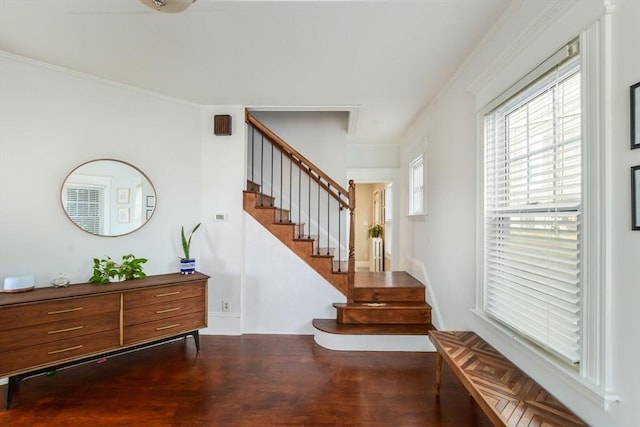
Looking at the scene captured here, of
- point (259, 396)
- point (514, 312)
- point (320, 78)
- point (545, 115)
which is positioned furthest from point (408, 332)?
point (320, 78)

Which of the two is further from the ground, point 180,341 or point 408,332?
point 408,332

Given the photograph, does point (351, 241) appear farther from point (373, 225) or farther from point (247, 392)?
point (373, 225)

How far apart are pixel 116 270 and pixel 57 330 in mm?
629

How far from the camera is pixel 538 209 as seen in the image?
1.67m

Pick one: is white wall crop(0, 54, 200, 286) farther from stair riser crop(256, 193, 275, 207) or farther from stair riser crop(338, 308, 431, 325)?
stair riser crop(338, 308, 431, 325)

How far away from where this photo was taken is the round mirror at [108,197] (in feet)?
8.94

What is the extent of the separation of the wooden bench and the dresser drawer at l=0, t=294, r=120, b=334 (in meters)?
2.66

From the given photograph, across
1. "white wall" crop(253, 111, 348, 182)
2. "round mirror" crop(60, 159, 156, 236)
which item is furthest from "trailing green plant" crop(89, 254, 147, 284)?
"white wall" crop(253, 111, 348, 182)

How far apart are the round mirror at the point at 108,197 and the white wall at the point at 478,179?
310 cm

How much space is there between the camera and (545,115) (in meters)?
1.62

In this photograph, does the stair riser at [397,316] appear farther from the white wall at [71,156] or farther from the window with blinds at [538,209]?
the white wall at [71,156]

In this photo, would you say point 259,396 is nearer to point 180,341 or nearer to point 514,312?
point 180,341

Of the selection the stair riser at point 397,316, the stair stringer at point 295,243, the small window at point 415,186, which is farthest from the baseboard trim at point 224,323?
the small window at point 415,186

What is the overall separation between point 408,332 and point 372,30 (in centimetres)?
272
